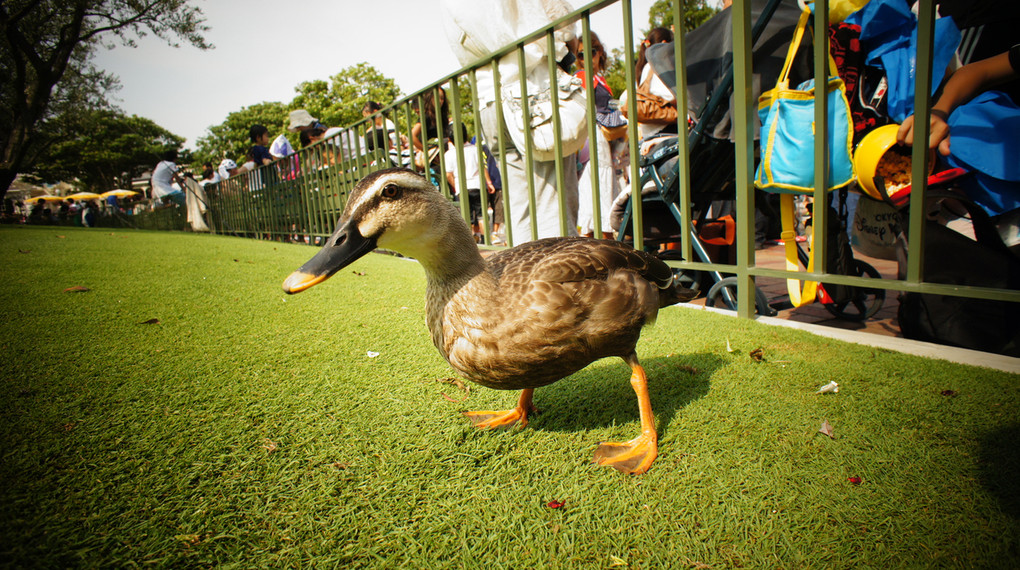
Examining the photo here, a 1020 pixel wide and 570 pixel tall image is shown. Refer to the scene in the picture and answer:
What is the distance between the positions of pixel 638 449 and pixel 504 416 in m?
0.49

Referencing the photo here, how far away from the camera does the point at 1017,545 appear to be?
3.28ft

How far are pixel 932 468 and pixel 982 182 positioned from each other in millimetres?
1748

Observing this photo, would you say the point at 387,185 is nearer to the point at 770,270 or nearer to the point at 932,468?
the point at 932,468

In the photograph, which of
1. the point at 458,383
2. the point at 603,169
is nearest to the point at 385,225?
the point at 458,383

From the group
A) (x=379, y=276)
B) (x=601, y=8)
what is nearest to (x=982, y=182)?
(x=601, y=8)

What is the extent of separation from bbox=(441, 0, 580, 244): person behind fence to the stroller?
2.87 feet

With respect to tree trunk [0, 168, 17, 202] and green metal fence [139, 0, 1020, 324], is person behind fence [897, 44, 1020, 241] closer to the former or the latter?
green metal fence [139, 0, 1020, 324]

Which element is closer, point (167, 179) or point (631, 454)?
point (631, 454)

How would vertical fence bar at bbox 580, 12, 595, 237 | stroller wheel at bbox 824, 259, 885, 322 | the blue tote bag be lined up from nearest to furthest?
1. the blue tote bag
2. vertical fence bar at bbox 580, 12, 595, 237
3. stroller wheel at bbox 824, 259, 885, 322

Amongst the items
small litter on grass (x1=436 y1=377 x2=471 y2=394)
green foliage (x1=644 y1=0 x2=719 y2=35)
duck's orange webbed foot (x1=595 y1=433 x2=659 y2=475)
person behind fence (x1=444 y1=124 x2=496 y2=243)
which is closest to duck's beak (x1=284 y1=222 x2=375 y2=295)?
small litter on grass (x1=436 y1=377 x2=471 y2=394)

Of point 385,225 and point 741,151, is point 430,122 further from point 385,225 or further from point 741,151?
point 385,225

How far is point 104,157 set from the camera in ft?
142

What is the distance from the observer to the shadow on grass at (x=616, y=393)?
168cm

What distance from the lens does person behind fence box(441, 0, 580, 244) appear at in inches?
160
